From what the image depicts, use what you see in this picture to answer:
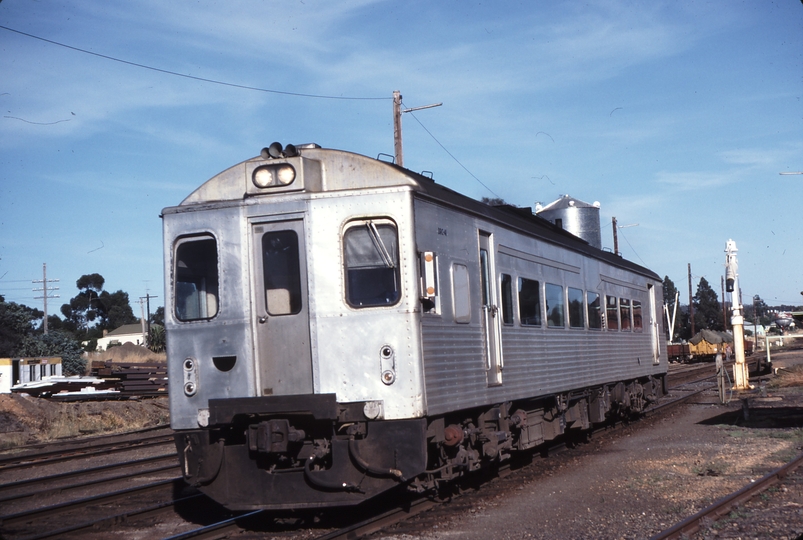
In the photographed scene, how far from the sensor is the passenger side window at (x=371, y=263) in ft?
26.5

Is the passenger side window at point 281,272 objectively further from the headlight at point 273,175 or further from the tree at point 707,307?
the tree at point 707,307

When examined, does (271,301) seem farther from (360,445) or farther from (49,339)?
(49,339)

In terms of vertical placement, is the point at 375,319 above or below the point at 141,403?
above

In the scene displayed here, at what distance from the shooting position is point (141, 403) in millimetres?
26000

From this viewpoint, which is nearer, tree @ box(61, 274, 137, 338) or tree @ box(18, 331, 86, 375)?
tree @ box(18, 331, 86, 375)

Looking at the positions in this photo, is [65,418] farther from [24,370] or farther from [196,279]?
[24,370]

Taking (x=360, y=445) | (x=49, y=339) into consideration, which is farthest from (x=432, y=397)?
(x=49, y=339)

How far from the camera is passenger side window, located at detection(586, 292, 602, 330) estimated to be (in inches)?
547

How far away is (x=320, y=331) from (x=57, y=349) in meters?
51.5

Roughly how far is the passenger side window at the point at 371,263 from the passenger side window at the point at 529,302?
301cm

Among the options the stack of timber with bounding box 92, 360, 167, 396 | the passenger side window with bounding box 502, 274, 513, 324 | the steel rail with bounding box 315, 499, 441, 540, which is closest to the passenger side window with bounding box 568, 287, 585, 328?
the passenger side window with bounding box 502, 274, 513, 324

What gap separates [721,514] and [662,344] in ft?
39.1

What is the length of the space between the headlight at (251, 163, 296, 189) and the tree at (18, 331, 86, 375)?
47.4 m

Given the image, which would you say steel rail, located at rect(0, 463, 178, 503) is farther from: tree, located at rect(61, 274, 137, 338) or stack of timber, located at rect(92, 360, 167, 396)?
tree, located at rect(61, 274, 137, 338)
